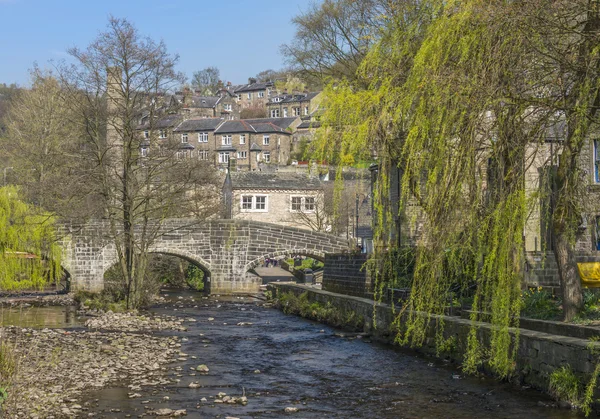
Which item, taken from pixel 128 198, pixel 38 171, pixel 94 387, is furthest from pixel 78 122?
pixel 94 387

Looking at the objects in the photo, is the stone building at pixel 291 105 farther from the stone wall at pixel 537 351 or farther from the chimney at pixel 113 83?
the stone wall at pixel 537 351

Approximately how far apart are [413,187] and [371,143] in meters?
1.16

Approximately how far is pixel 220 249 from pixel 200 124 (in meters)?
50.8

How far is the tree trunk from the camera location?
11.8m

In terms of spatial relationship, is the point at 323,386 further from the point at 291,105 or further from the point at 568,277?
the point at 291,105

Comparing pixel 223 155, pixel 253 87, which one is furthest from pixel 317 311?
pixel 253 87

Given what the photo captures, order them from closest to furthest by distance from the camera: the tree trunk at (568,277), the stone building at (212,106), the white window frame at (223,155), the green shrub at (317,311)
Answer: the tree trunk at (568,277), the green shrub at (317,311), the white window frame at (223,155), the stone building at (212,106)

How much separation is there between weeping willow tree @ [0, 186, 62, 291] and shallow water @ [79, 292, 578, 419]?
11984 mm

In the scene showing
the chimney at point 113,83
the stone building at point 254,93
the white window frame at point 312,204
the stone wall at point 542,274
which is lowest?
the stone wall at point 542,274

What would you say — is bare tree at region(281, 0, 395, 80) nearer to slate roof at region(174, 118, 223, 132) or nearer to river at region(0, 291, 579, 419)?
river at region(0, 291, 579, 419)

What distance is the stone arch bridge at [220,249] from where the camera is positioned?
32.4m

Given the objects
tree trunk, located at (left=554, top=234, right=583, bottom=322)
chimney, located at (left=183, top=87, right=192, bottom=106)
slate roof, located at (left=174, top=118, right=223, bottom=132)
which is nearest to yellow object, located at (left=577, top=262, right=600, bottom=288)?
tree trunk, located at (left=554, top=234, right=583, bottom=322)

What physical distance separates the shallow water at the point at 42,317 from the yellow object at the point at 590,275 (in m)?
13.4

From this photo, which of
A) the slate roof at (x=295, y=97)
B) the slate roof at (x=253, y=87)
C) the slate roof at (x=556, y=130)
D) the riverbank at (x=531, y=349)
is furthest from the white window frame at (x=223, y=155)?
the slate roof at (x=556, y=130)
